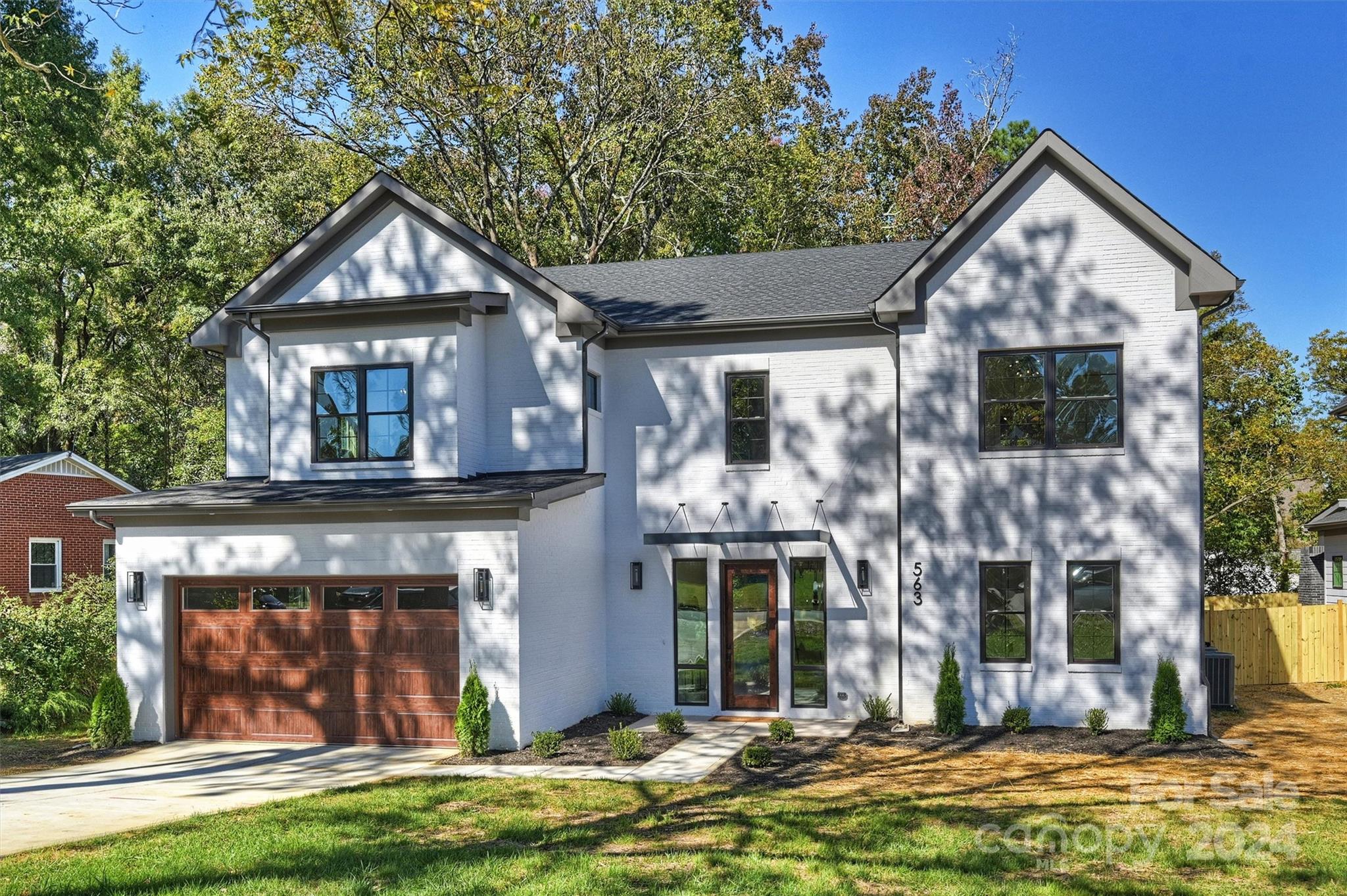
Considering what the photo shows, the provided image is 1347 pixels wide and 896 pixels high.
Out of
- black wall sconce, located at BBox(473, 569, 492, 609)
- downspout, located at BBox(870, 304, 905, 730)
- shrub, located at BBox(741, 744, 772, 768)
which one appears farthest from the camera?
downspout, located at BBox(870, 304, 905, 730)

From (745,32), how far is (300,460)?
26.5 metres

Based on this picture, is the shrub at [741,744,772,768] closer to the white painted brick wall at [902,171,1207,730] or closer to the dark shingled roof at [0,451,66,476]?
the white painted brick wall at [902,171,1207,730]

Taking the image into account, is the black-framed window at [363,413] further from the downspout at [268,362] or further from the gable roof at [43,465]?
the gable roof at [43,465]

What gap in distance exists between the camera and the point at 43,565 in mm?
29188

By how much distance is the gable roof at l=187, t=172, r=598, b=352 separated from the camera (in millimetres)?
17188

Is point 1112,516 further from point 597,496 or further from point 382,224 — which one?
point 382,224

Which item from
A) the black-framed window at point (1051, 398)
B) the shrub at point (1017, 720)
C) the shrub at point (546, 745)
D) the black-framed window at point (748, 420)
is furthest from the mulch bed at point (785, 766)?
the black-framed window at point (1051, 398)

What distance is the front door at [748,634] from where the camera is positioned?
1733 centimetres

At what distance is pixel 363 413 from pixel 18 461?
17.2 metres

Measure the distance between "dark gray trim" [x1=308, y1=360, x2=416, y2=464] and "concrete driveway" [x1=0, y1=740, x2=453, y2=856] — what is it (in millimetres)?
4568

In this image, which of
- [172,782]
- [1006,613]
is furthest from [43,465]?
[1006,613]

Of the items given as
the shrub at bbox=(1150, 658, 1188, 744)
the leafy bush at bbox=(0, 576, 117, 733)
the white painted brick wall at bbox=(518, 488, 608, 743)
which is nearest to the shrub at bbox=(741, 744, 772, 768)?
the white painted brick wall at bbox=(518, 488, 608, 743)

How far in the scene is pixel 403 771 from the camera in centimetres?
1330

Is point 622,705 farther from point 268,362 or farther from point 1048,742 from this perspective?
point 268,362
